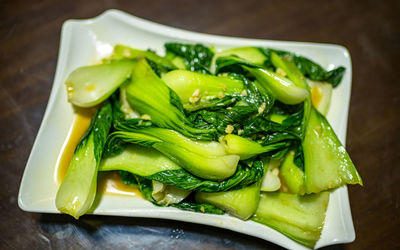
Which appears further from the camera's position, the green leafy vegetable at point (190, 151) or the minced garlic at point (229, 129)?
the minced garlic at point (229, 129)

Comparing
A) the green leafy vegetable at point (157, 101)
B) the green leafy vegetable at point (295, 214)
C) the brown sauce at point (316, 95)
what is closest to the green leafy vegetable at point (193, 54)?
the green leafy vegetable at point (157, 101)

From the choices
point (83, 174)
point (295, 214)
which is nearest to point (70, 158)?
point (83, 174)

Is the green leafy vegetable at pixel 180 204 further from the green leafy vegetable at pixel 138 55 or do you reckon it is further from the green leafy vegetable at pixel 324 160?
the green leafy vegetable at pixel 138 55

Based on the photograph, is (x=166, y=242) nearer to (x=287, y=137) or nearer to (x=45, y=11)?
(x=287, y=137)

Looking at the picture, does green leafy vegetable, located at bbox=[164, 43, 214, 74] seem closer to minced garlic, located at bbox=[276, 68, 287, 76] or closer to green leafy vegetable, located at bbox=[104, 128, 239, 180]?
minced garlic, located at bbox=[276, 68, 287, 76]

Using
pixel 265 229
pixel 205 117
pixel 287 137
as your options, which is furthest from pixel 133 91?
pixel 265 229
